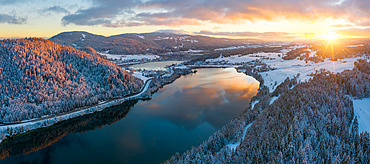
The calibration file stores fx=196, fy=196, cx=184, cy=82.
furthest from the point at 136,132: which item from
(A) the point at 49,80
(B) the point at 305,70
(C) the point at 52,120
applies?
(B) the point at 305,70

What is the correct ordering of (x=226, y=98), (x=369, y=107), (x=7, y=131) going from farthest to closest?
(x=226, y=98) → (x=7, y=131) → (x=369, y=107)

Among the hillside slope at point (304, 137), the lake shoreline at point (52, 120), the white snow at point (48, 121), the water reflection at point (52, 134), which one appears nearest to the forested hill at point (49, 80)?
the lake shoreline at point (52, 120)

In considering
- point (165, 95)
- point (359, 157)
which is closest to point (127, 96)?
point (165, 95)

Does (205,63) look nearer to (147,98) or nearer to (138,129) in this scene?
(147,98)

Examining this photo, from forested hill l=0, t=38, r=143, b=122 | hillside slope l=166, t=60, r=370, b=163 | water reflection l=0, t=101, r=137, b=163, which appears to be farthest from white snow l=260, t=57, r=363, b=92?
forested hill l=0, t=38, r=143, b=122

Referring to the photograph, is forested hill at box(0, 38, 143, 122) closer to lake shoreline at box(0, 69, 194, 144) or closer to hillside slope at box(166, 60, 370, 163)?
lake shoreline at box(0, 69, 194, 144)

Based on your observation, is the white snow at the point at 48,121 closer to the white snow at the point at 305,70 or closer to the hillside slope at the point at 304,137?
the hillside slope at the point at 304,137
